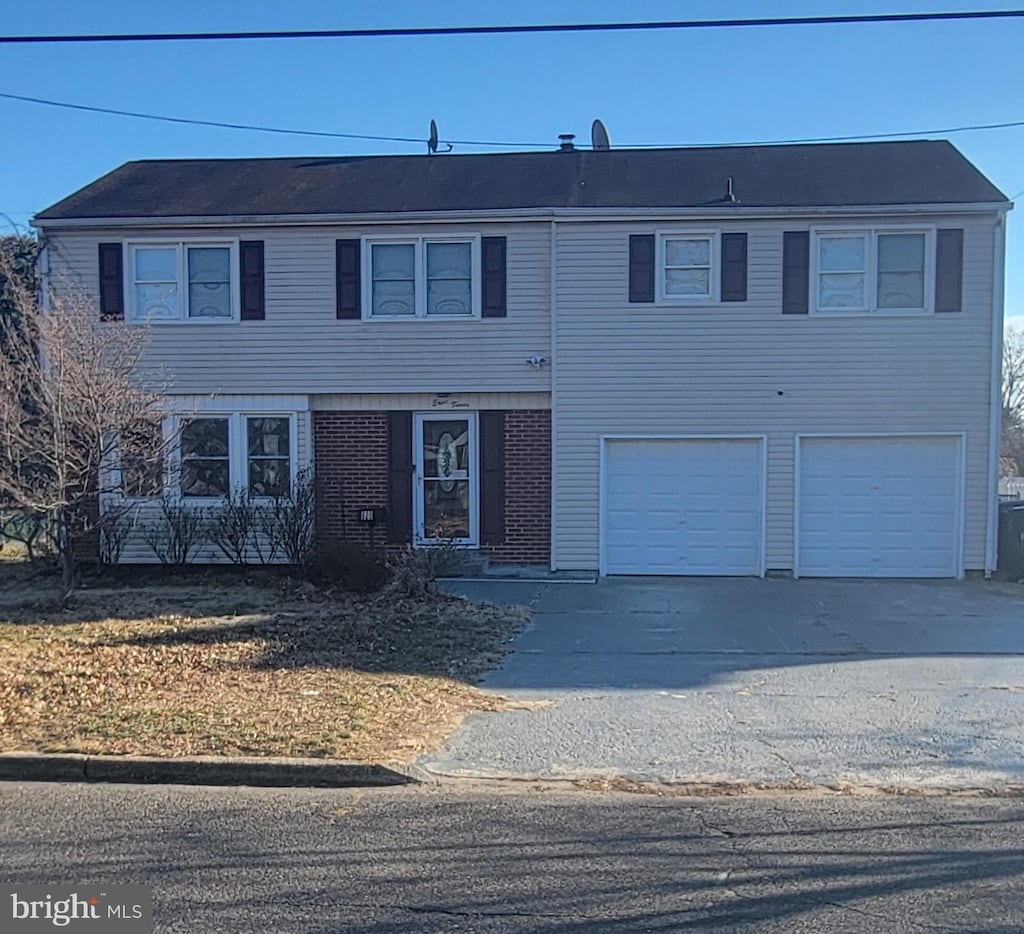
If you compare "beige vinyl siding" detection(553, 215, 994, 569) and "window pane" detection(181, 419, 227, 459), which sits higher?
"beige vinyl siding" detection(553, 215, 994, 569)

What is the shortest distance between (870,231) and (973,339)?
2.24m

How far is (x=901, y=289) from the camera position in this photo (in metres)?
14.6

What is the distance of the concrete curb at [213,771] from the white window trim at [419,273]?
10108 mm

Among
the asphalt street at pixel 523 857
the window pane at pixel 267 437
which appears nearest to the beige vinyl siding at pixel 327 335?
the window pane at pixel 267 437

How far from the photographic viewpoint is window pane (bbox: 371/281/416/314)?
15172 mm

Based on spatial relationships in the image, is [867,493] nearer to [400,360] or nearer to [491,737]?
[400,360]

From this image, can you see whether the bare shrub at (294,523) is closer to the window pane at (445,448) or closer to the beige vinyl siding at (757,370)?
the window pane at (445,448)

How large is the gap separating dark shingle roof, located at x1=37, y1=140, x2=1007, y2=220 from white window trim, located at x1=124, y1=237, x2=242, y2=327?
0.44 m

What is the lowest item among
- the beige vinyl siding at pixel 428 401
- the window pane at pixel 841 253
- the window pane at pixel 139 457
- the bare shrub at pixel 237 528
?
the bare shrub at pixel 237 528

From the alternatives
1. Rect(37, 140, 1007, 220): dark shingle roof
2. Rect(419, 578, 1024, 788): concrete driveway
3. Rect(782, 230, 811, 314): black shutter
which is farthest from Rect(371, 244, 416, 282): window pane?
Rect(782, 230, 811, 314): black shutter

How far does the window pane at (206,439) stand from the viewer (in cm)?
1551

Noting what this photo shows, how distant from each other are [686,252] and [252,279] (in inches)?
270

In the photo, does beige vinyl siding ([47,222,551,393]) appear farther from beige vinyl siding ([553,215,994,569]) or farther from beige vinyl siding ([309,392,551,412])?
beige vinyl siding ([553,215,994,569])

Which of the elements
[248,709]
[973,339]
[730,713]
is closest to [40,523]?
[248,709]
